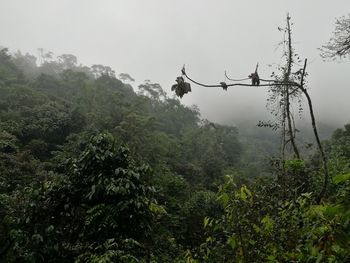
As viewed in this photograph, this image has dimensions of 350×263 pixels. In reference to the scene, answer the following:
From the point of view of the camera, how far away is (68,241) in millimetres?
3832

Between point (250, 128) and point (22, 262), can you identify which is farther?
point (250, 128)

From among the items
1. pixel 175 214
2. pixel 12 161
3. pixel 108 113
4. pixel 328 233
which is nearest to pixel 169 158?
pixel 108 113

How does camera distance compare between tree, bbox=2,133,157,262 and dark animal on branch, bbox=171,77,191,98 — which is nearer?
dark animal on branch, bbox=171,77,191,98

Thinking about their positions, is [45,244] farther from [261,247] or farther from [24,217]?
[261,247]

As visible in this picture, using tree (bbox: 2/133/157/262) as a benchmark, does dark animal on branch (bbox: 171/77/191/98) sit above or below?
above

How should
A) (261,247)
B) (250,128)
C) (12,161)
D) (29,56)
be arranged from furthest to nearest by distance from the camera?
1. (250,128)
2. (29,56)
3. (12,161)
4. (261,247)

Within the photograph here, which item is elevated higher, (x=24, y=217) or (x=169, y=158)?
(x=169, y=158)

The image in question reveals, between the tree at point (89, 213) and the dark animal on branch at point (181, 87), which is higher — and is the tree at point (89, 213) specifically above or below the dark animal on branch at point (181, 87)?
below

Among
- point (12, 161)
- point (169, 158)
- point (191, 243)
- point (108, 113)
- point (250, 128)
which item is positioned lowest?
point (191, 243)

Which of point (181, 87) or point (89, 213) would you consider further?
point (89, 213)

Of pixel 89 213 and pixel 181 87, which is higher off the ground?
pixel 181 87

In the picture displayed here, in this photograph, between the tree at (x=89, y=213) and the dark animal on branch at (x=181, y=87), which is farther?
the tree at (x=89, y=213)

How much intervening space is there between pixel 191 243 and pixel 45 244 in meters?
12.8

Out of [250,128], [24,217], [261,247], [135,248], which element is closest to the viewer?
[261,247]
